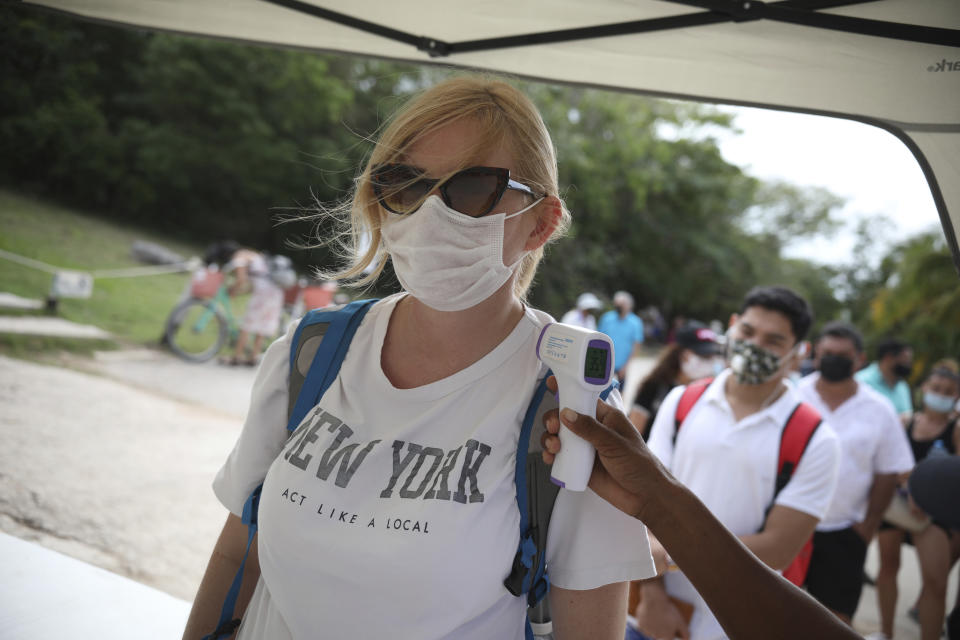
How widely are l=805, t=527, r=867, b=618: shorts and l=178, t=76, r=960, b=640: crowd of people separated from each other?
2.20m

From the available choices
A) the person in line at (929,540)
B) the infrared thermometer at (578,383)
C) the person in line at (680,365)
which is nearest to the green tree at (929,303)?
the person in line at (929,540)

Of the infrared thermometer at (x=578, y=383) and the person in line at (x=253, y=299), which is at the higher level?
the infrared thermometer at (x=578, y=383)

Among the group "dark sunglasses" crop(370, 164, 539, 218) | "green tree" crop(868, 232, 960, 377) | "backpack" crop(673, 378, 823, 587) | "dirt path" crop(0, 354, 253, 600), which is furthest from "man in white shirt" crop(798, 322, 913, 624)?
"green tree" crop(868, 232, 960, 377)

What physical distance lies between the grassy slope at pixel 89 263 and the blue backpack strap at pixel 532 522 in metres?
9.89

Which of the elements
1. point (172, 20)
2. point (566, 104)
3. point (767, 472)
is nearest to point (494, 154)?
point (767, 472)

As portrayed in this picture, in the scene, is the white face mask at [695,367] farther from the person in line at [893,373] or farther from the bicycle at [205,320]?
the bicycle at [205,320]

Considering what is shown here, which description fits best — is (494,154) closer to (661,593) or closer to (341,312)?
(341,312)

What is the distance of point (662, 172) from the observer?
2686cm

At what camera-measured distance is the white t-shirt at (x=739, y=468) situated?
2.39 meters

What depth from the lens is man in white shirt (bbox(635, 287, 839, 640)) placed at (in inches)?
93.4

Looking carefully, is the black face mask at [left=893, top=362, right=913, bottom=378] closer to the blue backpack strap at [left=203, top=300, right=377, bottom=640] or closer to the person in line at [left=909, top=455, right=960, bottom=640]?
the person in line at [left=909, top=455, right=960, bottom=640]

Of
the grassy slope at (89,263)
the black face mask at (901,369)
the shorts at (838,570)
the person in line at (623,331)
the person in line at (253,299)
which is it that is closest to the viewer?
the shorts at (838,570)

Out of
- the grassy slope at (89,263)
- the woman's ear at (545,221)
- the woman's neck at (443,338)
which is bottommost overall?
the grassy slope at (89,263)

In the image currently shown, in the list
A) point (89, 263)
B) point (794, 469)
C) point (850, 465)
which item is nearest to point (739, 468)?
point (794, 469)
